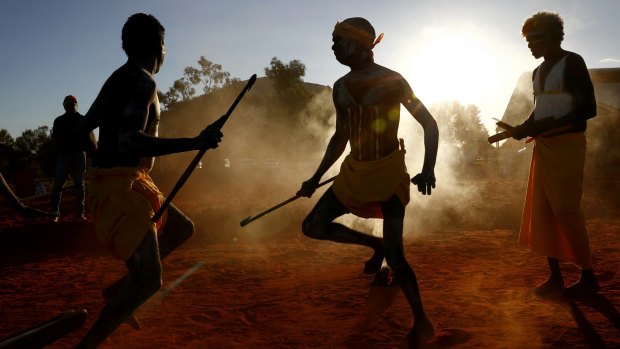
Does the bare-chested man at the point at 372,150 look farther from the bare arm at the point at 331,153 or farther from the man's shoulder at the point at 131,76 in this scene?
the man's shoulder at the point at 131,76

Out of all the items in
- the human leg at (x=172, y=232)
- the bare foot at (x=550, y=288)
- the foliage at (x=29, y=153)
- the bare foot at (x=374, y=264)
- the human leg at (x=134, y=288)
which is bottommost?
the bare foot at (x=550, y=288)

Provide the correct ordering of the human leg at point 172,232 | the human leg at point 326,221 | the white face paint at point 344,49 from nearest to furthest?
the human leg at point 172,232 < the white face paint at point 344,49 < the human leg at point 326,221

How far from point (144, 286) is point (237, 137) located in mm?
41460

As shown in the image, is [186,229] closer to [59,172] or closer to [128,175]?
[128,175]

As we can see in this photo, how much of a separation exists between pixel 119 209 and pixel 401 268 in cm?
180

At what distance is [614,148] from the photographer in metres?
18.4

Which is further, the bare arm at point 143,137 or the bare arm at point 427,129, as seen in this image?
the bare arm at point 427,129

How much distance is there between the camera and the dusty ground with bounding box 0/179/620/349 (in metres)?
2.97

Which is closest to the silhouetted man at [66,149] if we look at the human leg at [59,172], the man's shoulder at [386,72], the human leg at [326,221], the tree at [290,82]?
the human leg at [59,172]

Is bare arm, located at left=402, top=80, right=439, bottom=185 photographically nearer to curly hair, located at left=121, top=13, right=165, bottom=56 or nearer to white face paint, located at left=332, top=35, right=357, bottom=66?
white face paint, located at left=332, top=35, right=357, bottom=66

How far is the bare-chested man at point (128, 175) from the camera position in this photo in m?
2.32

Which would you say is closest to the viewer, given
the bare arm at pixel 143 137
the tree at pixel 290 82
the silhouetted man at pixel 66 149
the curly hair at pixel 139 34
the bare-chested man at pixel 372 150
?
the bare arm at pixel 143 137

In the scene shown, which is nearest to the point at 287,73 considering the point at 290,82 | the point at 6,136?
the point at 290,82

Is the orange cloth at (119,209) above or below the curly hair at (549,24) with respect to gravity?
below
